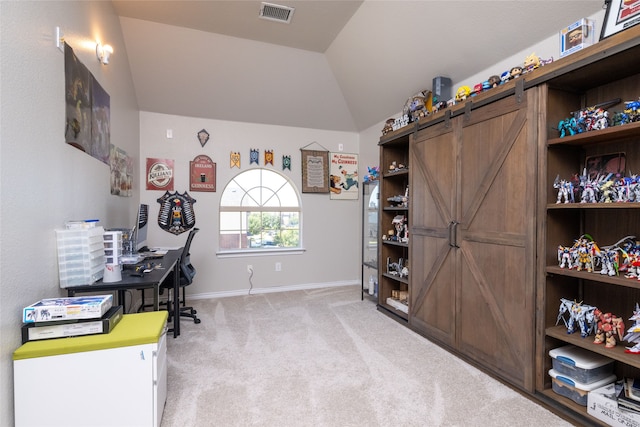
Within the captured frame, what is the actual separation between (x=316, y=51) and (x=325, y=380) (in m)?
3.64

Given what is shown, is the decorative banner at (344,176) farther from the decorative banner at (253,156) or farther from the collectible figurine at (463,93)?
the collectible figurine at (463,93)

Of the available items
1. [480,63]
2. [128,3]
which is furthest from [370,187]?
[128,3]

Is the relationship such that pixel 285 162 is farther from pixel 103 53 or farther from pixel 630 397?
pixel 630 397

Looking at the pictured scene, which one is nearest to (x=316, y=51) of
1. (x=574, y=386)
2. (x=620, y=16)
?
(x=620, y=16)

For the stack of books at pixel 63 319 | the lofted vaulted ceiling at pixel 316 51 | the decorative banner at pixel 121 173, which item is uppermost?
the lofted vaulted ceiling at pixel 316 51

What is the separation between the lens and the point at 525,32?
2330 millimetres

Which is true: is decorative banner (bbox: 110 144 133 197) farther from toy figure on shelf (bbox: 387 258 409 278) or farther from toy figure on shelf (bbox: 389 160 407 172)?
toy figure on shelf (bbox: 387 258 409 278)

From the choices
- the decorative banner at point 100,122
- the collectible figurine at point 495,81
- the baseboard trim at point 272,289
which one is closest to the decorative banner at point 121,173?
the decorative banner at point 100,122

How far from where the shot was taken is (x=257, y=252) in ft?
15.0

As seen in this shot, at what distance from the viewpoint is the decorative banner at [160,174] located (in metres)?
4.10

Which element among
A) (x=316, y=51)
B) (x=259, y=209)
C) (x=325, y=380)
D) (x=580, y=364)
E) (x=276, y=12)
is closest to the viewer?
(x=580, y=364)

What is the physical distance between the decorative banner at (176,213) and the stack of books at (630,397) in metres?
4.26

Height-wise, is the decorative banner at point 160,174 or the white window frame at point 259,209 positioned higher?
the decorative banner at point 160,174

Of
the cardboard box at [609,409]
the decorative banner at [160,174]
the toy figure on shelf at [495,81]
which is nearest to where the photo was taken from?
the cardboard box at [609,409]
